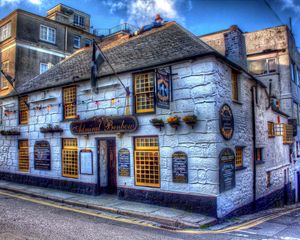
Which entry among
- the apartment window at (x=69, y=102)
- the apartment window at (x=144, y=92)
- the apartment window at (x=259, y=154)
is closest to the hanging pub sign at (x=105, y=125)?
the apartment window at (x=144, y=92)

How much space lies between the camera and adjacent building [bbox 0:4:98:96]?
24781mm

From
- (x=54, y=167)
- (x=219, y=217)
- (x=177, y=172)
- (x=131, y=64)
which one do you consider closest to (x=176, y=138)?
→ (x=177, y=172)

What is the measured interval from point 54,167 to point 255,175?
9885mm

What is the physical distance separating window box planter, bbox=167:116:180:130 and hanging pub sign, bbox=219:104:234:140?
60.1 inches

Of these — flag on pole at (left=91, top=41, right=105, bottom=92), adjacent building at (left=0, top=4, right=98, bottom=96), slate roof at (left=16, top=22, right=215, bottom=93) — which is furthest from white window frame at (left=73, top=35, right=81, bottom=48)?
flag on pole at (left=91, top=41, right=105, bottom=92)

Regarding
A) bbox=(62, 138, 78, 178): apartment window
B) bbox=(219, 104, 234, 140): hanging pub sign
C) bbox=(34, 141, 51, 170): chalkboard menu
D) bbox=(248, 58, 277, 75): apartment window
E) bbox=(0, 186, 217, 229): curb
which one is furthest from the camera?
bbox=(248, 58, 277, 75): apartment window

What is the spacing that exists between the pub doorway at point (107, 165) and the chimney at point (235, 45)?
23.3 ft

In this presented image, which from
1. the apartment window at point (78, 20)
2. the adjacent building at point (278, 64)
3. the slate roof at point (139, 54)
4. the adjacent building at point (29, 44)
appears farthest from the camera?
the apartment window at point (78, 20)

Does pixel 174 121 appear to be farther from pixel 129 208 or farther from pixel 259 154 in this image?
pixel 259 154

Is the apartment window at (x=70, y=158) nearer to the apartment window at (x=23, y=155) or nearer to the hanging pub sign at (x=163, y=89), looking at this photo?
the apartment window at (x=23, y=155)

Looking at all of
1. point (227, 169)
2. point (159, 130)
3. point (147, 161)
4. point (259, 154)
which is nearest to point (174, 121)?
point (159, 130)

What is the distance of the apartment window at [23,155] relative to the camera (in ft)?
53.8

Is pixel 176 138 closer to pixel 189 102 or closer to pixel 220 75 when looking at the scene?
pixel 189 102

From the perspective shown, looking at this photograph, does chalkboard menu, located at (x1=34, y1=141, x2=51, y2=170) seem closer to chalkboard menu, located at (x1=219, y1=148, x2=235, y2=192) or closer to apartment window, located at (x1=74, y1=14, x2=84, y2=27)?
chalkboard menu, located at (x1=219, y1=148, x2=235, y2=192)
